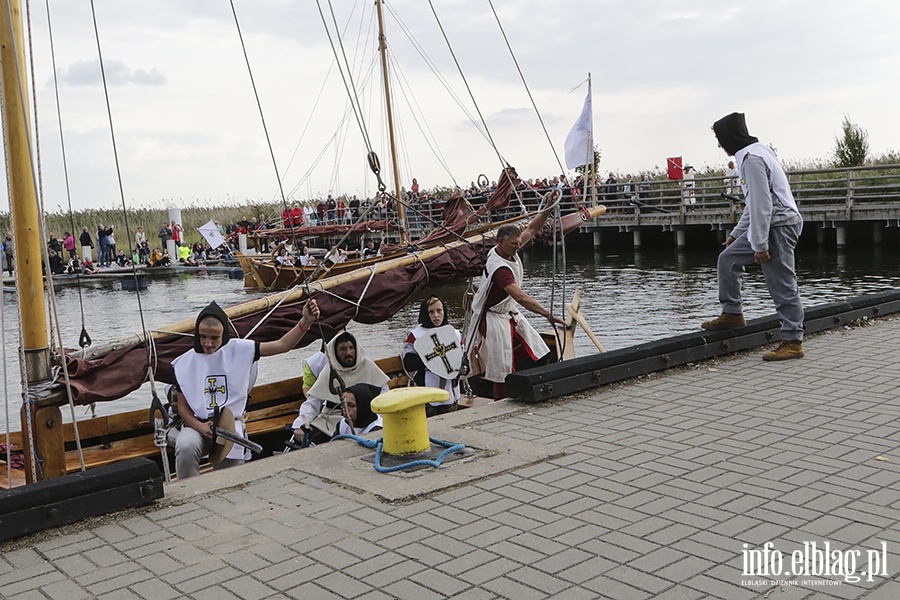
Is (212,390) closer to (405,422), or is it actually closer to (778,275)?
(405,422)

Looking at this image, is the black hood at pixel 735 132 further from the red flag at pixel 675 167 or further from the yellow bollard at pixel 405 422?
the red flag at pixel 675 167

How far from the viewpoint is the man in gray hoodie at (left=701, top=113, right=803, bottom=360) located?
7.82 m

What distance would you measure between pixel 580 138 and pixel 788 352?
726 cm

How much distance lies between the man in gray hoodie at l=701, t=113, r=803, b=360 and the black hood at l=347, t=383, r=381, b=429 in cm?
343

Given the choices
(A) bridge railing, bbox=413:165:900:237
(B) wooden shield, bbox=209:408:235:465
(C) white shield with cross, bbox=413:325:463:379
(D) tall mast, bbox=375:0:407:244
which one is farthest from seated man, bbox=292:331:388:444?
(A) bridge railing, bbox=413:165:900:237

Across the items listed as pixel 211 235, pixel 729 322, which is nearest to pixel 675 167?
pixel 211 235

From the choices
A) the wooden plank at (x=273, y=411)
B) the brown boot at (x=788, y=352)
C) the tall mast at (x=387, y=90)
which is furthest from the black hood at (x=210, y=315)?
the tall mast at (x=387, y=90)

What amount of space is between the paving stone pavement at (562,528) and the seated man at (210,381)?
3.34ft

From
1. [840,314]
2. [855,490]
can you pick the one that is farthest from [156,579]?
[840,314]

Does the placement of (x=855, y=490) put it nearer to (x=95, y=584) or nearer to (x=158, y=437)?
(x=95, y=584)

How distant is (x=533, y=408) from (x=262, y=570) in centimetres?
329

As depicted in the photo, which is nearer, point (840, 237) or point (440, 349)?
point (440, 349)

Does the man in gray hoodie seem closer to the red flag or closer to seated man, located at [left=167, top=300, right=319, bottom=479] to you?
seated man, located at [left=167, top=300, right=319, bottom=479]

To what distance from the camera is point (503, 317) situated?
8.43m
